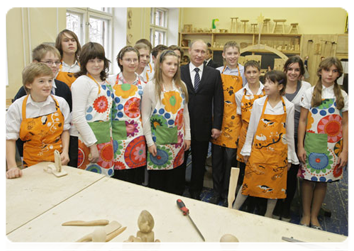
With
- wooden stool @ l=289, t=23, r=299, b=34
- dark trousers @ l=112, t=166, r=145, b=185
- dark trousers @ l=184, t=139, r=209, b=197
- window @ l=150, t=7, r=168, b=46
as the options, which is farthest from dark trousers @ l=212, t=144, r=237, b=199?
wooden stool @ l=289, t=23, r=299, b=34

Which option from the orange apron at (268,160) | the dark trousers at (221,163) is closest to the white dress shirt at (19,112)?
the orange apron at (268,160)

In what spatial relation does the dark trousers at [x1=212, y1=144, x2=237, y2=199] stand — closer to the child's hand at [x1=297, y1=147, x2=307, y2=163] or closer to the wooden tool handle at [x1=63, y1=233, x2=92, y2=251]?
the child's hand at [x1=297, y1=147, x2=307, y2=163]

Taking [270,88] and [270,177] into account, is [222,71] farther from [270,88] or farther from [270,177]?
[270,177]

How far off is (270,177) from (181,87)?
3.14ft

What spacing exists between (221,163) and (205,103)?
0.61 metres

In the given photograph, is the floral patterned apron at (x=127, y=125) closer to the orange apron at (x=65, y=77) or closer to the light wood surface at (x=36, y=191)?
the orange apron at (x=65, y=77)

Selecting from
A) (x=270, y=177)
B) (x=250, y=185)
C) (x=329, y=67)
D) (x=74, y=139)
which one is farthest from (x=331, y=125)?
(x=74, y=139)

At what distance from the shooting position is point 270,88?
2.05m

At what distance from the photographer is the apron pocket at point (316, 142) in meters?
2.10

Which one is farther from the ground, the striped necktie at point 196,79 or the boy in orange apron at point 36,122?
the striped necktie at point 196,79

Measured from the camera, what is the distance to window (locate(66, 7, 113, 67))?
486 cm

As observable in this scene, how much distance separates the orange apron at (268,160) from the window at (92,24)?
152 inches

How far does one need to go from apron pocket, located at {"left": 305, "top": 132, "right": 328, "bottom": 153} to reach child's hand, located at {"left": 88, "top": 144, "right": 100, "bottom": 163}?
1.52m

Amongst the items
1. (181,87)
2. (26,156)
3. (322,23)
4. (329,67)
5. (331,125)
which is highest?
(322,23)
